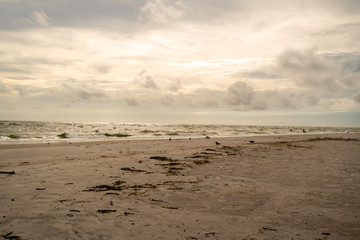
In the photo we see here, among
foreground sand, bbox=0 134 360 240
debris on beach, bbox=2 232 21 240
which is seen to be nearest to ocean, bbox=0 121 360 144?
foreground sand, bbox=0 134 360 240

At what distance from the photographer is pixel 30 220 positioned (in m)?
5.24

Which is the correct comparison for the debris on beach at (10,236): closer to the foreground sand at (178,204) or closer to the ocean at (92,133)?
the foreground sand at (178,204)

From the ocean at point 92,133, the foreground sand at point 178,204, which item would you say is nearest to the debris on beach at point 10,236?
the foreground sand at point 178,204

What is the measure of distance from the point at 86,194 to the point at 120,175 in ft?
9.14

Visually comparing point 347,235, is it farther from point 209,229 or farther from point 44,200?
point 44,200

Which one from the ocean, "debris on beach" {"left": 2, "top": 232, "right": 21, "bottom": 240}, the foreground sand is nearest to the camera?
"debris on beach" {"left": 2, "top": 232, "right": 21, "bottom": 240}

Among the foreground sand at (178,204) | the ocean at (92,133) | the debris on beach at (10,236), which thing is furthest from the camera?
the ocean at (92,133)

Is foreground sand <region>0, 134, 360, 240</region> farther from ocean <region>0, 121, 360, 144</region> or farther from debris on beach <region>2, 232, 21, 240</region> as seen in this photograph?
ocean <region>0, 121, 360, 144</region>

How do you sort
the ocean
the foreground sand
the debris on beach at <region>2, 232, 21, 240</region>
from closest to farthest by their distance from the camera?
the debris on beach at <region>2, 232, 21, 240</region>
the foreground sand
the ocean

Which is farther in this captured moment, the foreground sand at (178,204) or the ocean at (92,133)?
the ocean at (92,133)

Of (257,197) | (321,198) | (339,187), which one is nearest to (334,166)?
(339,187)

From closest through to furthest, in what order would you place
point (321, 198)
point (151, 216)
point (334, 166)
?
1. point (151, 216)
2. point (321, 198)
3. point (334, 166)

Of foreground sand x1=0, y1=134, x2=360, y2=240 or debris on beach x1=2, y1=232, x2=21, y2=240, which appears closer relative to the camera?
debris on beach x1=2, y1=232, x2=21, y2=240

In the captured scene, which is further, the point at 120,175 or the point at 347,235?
the point at 120,175
